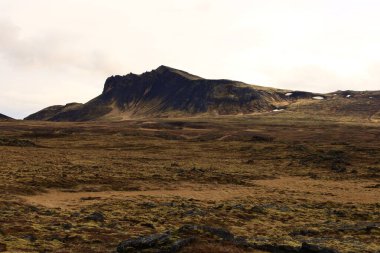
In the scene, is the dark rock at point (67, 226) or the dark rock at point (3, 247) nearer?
the dark rock at point (3, 247)

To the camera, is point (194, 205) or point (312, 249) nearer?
point (312, 249)

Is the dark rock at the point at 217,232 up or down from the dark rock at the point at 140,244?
down

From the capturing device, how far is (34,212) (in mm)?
24469

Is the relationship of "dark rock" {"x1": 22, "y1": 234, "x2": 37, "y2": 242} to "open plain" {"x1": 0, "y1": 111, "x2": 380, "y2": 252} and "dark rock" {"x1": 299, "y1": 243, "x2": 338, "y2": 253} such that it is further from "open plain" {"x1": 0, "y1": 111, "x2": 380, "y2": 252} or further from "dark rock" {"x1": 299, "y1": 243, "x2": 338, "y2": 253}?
"dark rock" {"x1": 299, "y1": 243, "x2": 338, "y2": 253}

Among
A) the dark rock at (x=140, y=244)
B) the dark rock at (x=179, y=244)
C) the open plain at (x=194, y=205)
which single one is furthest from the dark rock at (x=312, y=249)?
the dark rock at (x=140, y=244)

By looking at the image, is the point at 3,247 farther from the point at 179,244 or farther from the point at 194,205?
the point at 194,205

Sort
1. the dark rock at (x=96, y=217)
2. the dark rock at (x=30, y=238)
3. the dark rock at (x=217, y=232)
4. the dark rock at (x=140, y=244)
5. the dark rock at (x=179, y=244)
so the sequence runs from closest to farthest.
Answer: the dark rock at (x=179, y=244), the dark rock at (x=140, y=244), the dark rock at (x=217, y=232), the dark rock at (x=30, y=238), the dark rock at (x=96, y=217)

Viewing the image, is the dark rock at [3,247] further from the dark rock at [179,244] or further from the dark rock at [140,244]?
the dark rock at [179,244]

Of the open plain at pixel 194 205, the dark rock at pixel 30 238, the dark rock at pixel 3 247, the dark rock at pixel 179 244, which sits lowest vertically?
the open plain at pixel 194 205

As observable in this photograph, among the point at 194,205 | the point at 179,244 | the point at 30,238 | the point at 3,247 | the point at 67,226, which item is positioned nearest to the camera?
the point at 179,244

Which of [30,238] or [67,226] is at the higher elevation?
[30,238]

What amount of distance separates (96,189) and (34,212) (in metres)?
11.3

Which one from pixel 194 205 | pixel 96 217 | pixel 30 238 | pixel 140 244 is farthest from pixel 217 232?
pixel 194 205

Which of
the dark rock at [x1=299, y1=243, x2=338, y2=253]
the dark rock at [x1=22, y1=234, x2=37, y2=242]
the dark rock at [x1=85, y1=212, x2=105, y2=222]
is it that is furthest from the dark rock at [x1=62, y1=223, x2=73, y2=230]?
the dark rock at [x1=299, y1=243, x2=338, y2=253]
